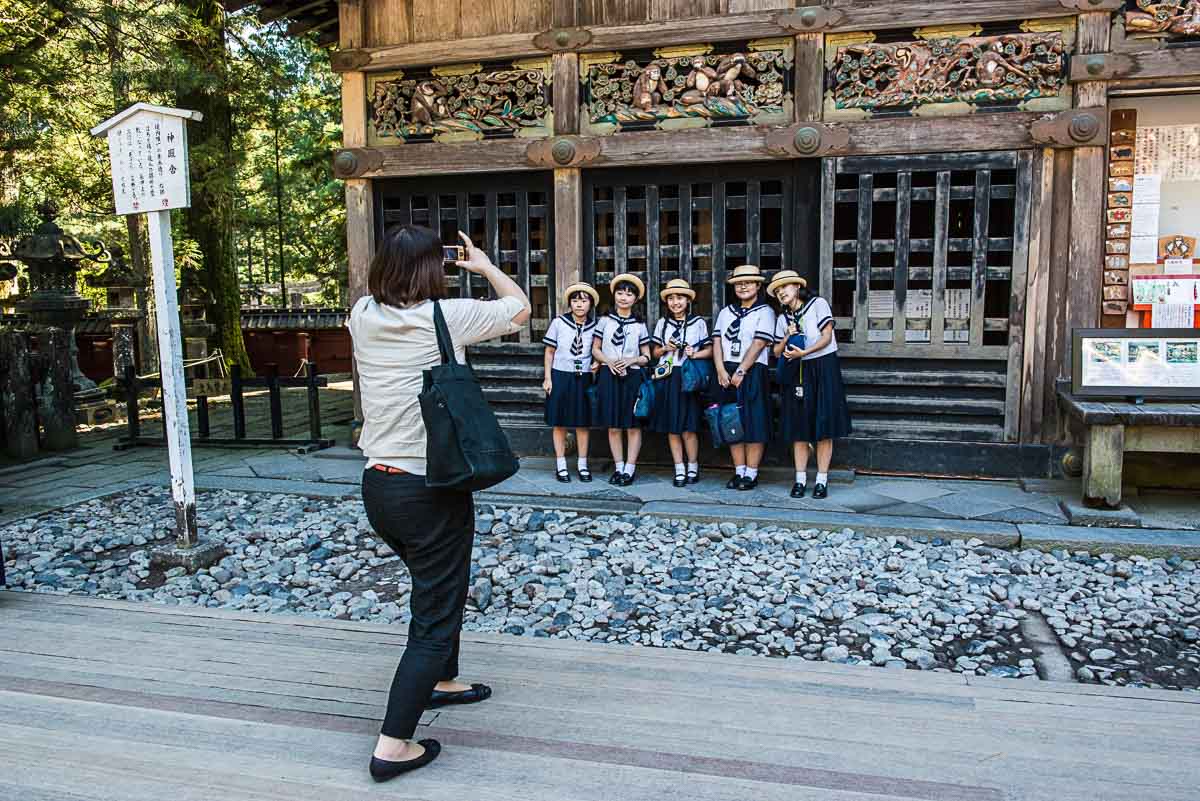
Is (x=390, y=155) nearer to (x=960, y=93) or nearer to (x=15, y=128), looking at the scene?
(x=15, y=128)

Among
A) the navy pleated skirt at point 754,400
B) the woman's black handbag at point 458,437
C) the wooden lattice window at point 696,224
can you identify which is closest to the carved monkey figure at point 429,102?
the wooden lattice window at point 696,224

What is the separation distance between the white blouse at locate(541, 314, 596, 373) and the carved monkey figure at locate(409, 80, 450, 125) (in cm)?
234

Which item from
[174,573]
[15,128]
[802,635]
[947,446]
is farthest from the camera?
[15,128]

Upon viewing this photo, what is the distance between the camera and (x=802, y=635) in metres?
4.46

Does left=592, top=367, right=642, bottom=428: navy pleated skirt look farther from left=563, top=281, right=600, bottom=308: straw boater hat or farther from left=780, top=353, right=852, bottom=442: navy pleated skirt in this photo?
left=780, top=353, right=852, bottom=442: navy pleated skirt

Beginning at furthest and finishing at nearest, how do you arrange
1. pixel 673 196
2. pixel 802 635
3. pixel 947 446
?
1. pixel 673 196
2. pixel 947 446
3. pixel 802 635

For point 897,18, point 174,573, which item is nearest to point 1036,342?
point 897,18

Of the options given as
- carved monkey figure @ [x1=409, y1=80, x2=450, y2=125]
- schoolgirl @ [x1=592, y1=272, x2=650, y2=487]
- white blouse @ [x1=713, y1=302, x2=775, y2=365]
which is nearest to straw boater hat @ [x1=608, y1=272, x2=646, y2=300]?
schoolgirl @ [x1=592, y1=272, x2=650, y2=487]

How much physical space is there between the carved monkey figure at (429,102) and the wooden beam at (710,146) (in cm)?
26

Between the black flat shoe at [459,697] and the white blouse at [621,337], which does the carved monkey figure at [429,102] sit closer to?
the white blouse at [621,337]

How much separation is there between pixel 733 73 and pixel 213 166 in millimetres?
8278

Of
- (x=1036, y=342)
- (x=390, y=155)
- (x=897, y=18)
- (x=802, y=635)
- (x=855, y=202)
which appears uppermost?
(x=897, y=18)

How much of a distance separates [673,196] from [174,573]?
4977mm

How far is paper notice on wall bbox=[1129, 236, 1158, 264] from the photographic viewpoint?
277 inches
